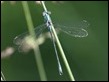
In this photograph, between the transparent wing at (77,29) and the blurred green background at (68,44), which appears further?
the blurred green background at (68,44)

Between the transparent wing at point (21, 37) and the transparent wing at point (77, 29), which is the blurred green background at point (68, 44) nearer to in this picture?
the transparent wing at point (77, 29)

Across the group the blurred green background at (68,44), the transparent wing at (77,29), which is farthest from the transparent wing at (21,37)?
the blurred green background at (68,44)

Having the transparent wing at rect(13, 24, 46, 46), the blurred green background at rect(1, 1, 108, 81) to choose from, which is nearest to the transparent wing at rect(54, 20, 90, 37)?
the transparent wing at rect(13, 24, 46, 46)

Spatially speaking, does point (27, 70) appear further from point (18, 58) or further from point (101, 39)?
point (101, 39)

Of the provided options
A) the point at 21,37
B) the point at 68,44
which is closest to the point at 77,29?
the point at 21,37

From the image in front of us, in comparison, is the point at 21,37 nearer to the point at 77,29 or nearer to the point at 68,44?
the point at 77,29

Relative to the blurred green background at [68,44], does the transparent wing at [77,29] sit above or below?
above

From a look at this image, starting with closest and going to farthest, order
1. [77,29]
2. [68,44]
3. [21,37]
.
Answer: [21,37], [77,29], [68,44]

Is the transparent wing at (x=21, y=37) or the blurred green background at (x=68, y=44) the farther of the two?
the blurred green background at (x=68, y=44)

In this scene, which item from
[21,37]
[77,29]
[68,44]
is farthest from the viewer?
[68,44]

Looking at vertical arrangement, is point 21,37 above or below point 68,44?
above
